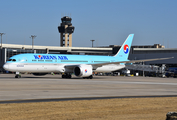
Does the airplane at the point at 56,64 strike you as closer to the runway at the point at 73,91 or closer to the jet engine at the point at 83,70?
the jet engine at the point at 83,70

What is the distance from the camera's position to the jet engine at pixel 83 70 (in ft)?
154

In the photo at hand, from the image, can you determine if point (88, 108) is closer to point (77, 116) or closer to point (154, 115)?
point (77, 116)

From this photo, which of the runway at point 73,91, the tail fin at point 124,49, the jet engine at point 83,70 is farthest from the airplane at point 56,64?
the runway at point 73,91

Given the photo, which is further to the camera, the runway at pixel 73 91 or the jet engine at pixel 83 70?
the jet engine at pixel 83 70

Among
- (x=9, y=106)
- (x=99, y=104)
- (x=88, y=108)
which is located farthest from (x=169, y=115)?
(x=9, y=106)

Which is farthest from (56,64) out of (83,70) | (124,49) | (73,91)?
(73,91)

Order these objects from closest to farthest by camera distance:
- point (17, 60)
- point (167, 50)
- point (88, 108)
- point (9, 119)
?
point (9, 119), point (88, 108), point (17, 60), point (167, 50)

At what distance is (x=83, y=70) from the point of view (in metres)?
46.9

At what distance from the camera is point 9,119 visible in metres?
11.2

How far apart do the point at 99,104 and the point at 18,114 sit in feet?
16.5

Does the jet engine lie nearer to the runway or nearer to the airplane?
the airplane

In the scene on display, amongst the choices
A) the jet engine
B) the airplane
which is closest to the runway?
the airplane

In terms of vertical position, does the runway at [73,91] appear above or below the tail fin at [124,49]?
below

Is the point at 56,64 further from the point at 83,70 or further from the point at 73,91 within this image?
the point at 73,91
